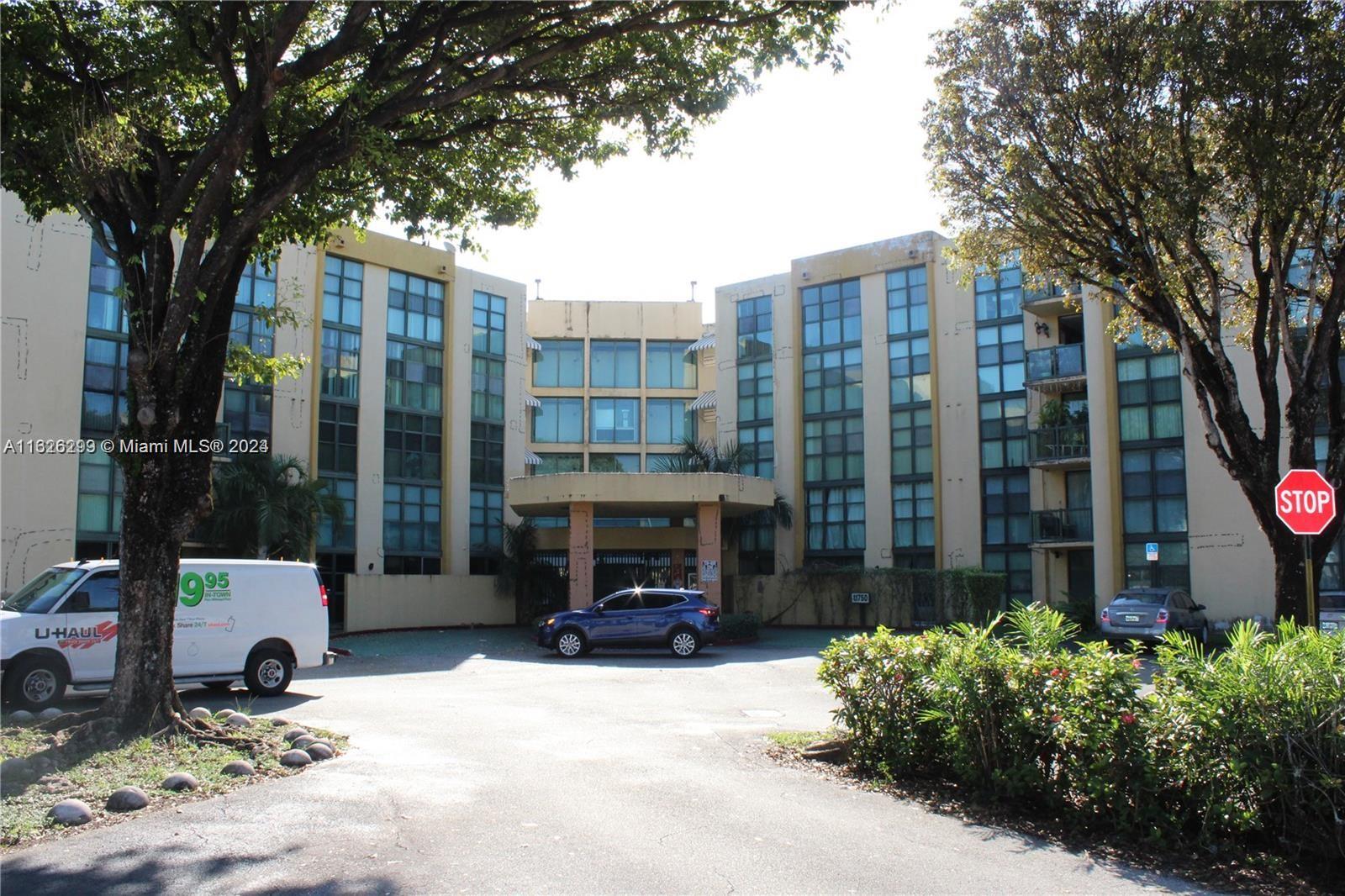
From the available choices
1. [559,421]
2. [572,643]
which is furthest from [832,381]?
[572,643]

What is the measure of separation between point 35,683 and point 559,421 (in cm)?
3386

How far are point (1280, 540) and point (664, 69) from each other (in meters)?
10.2

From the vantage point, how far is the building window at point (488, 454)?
37219 millimetres

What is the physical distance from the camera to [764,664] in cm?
2234

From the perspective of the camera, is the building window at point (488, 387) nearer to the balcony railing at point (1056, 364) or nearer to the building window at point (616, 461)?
the building window at point (616, 461)

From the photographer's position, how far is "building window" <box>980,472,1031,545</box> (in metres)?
33.8

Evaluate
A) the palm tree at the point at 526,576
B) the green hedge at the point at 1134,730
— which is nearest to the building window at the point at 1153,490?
the palm tree at the point at 526,576

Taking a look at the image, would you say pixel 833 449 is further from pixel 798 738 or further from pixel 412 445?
pixel 798 738

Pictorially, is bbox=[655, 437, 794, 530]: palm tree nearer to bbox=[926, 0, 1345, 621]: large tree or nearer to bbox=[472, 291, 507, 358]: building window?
bbox=[472, 291, 507, 358]: building window

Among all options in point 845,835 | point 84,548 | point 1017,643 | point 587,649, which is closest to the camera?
point 845,835

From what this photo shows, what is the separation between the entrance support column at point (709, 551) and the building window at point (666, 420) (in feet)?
49.3

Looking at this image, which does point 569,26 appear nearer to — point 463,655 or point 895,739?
point 895,739

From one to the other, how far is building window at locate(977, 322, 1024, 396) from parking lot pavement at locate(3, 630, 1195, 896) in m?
24.2

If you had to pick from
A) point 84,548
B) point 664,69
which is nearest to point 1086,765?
point 664,69
